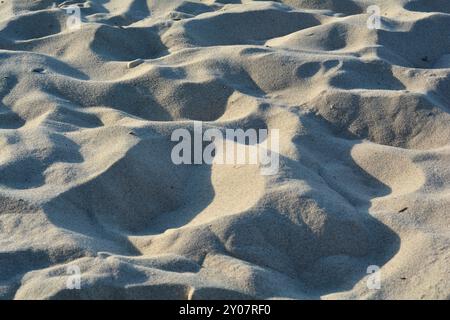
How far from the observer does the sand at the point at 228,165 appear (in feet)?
5.74

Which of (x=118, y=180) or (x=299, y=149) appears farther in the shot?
(x=299, y=149)

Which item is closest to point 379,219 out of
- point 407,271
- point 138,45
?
point 407,271

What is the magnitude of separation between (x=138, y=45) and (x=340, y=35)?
0.94 meters

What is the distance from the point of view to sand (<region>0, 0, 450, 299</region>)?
175 cm

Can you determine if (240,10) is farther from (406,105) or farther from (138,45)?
(406,105)

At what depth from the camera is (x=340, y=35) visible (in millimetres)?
3123

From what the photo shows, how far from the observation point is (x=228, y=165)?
7.22ft
